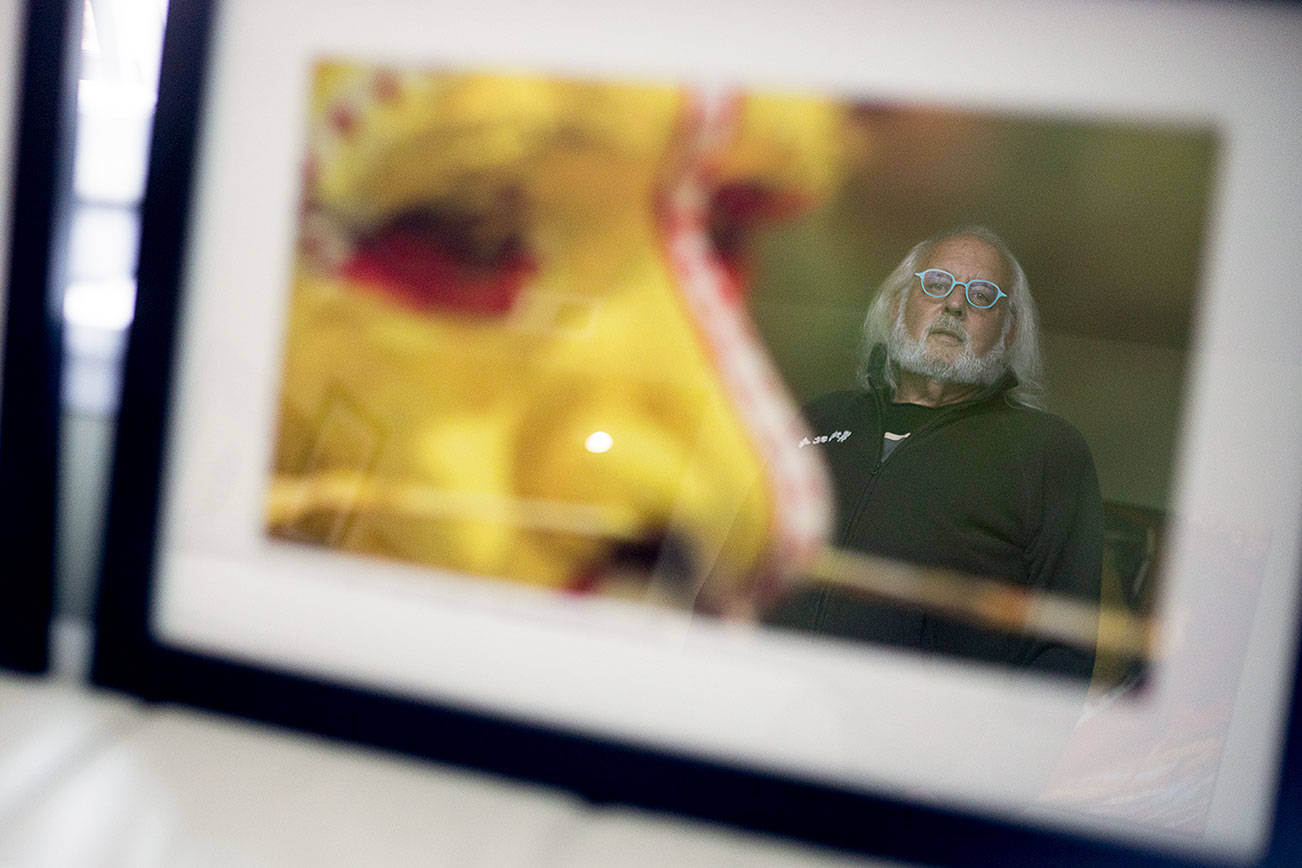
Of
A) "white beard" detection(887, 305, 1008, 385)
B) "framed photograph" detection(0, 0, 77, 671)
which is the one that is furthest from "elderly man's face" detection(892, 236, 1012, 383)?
"framed photograph" detection(0, 0, 77, 671)

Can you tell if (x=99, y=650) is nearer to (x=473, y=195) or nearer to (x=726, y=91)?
(x=473, y=195)

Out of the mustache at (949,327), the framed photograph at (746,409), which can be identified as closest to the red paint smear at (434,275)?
the framed photograph at (746,409)

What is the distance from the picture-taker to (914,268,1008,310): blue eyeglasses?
2.39ft

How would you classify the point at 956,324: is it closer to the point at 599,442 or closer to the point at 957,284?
the point at 957,284

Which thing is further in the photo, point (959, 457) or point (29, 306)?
point (29, 306)

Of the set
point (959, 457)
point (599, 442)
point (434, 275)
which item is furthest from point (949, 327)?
point (434, 275)

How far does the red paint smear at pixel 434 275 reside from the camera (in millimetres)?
815

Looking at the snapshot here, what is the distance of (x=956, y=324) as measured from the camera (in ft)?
2.42

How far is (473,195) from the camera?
83cm

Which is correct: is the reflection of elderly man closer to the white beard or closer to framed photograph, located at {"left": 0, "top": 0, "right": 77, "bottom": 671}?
the white beard

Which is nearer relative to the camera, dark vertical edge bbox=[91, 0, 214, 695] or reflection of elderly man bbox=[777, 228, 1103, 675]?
reflection of elderly man bbox=[777, 228, 1103, 675]

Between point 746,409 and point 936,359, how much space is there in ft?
0.57

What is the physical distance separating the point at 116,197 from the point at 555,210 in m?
0.50

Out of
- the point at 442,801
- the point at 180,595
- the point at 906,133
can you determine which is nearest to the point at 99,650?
the point at 180,595
